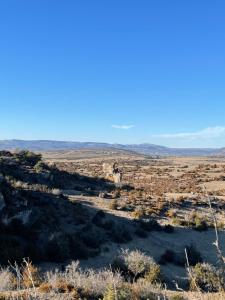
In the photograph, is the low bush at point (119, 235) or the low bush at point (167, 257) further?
the low bush at point (119, 235)

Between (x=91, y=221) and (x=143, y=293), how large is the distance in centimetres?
1614

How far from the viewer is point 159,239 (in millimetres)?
26344

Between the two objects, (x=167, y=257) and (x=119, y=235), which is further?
(x=119, y=235)

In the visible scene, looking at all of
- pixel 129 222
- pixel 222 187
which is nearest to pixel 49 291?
pixel 129 222

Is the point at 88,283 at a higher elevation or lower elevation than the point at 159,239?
higher

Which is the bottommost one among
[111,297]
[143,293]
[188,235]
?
[188,235]

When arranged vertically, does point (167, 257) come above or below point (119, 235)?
below

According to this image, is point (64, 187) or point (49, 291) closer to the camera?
point (49, 291)

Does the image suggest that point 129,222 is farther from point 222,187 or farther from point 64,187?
point 222,187

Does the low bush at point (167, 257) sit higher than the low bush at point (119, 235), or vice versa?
the low bush at point (119, 235)

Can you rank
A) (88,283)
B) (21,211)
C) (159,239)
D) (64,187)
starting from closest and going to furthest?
1. (88,283)
2. (21,211)
3. (159,239)
4. (64,187)

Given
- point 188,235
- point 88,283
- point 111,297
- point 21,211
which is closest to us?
point 111,297

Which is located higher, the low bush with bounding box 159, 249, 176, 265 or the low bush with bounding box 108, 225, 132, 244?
the low bush with bounding box 108, 225, 132, 244

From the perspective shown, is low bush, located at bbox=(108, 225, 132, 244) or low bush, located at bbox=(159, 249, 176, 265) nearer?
low bush, located at bbox=(159, 249, 176, 265)
